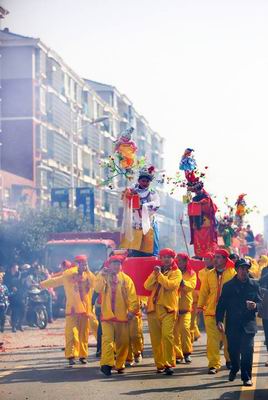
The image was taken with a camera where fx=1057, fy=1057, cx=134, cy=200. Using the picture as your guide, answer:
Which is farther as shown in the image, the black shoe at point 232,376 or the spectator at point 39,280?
the spectator at point 39,280

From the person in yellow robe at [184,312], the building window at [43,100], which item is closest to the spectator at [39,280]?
the person in yellow robe at [184,312]

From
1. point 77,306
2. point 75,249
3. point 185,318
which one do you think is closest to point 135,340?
point 185,318

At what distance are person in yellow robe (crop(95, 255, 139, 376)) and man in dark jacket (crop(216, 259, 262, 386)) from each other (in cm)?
210

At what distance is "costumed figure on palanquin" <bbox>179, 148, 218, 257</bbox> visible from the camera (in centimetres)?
1825

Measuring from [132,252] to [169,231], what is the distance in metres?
88.6

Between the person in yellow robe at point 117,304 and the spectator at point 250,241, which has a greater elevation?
the spectator at point 250,241

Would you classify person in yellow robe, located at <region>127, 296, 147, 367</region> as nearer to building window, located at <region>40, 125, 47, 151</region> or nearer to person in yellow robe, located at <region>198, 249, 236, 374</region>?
person in yellow robe, located at <region>198, 249, 236, 374</region>

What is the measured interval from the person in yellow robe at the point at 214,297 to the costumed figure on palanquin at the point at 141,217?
1991 millimetres

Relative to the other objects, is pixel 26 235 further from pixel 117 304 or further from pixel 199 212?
pixel 117 304

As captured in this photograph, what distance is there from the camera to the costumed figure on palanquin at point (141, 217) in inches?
671

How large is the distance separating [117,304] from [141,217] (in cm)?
223

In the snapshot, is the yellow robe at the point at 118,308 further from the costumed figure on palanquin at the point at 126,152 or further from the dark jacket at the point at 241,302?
the costumed figure on palanquin at the point at 126,152

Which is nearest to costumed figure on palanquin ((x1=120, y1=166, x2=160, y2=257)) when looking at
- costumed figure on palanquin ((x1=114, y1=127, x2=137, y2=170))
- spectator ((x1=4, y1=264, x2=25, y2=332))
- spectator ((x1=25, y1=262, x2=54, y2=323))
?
costumed figure on palanquin ((x1=114, y1=127, x2=137, y2=170))

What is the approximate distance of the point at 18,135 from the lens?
6134 centimetres
